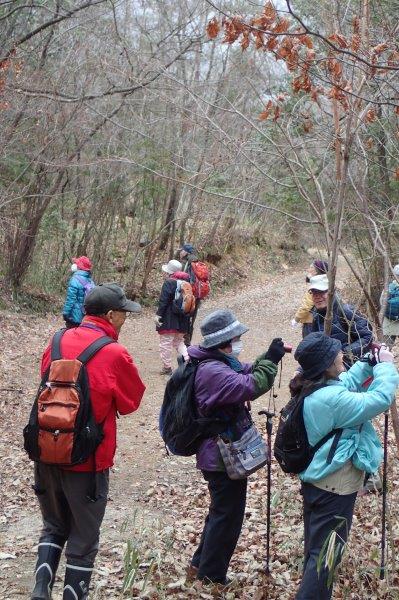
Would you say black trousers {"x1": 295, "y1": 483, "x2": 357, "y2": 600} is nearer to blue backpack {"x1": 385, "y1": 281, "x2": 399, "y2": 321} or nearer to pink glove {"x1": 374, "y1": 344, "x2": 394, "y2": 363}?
pink glove {"x1": 374, "y1": 344, "x2": 394, "y2": 363}

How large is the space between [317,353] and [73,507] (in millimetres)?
1688

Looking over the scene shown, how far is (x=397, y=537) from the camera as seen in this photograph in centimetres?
512

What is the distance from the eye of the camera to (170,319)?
11.3 metres

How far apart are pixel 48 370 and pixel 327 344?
164 cm

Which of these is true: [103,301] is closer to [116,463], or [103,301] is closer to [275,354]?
[275,354]

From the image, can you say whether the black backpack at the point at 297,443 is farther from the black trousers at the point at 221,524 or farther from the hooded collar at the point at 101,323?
the hooded collar at the point at 101,323

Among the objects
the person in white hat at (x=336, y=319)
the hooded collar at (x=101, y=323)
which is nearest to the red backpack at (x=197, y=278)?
the person in white hat at (x=336, y=319)

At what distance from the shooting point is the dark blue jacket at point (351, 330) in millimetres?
5434

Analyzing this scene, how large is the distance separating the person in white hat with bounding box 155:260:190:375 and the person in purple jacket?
655 cm

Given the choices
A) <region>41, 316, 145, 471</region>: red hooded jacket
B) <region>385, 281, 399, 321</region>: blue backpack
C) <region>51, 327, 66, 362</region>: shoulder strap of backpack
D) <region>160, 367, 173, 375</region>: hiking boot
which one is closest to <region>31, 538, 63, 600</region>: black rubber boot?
<region>41, 316, 145, 471</region>: red hooded jacket

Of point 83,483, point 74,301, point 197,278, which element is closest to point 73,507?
point 83,483

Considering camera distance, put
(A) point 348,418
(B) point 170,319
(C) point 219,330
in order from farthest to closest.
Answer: (B) point 170,319, (C) point 219,330, (A) point 348,418

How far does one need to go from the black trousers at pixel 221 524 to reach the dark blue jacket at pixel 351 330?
50.3 inches

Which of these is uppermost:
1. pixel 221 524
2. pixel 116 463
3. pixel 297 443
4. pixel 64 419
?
pixel 297 443
